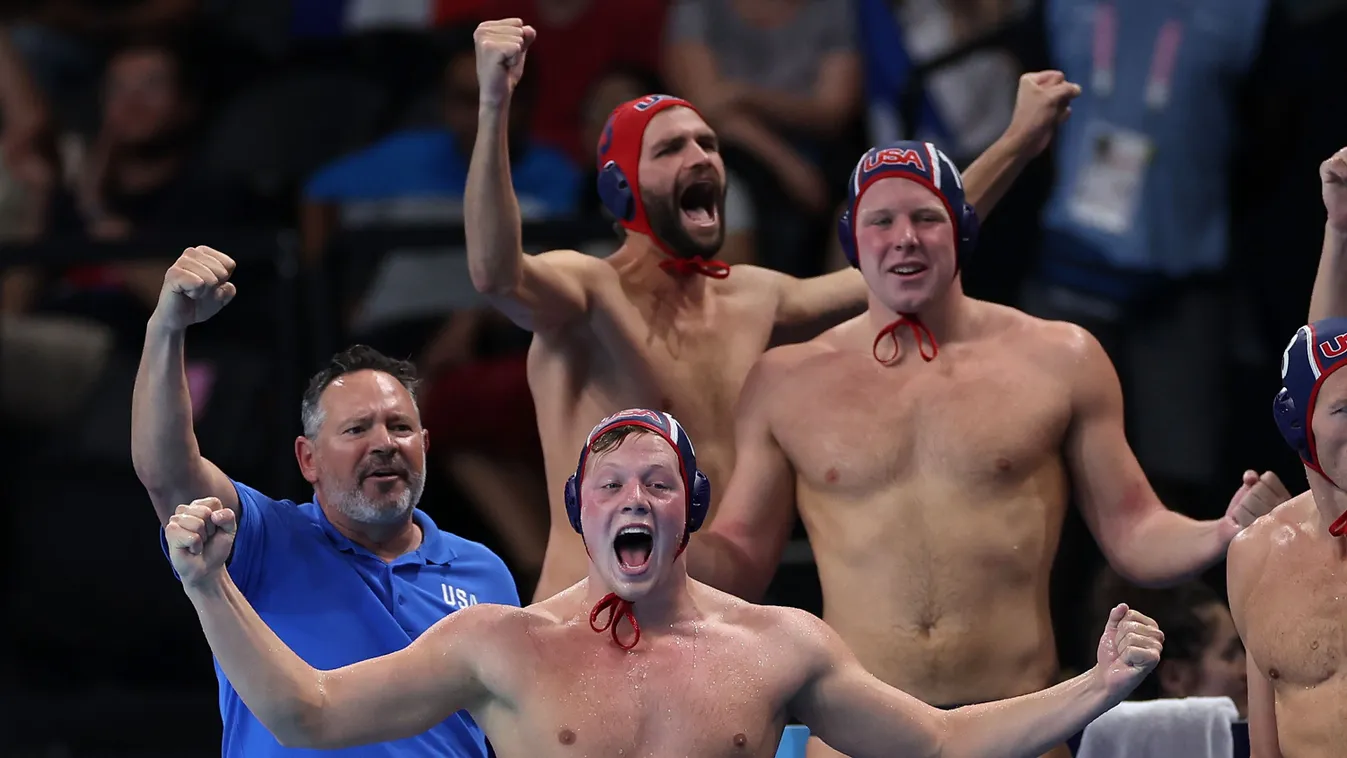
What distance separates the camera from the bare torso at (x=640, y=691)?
3.50 m

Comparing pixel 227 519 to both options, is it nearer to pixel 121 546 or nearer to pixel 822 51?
pixel 121 546

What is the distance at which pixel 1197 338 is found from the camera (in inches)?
249

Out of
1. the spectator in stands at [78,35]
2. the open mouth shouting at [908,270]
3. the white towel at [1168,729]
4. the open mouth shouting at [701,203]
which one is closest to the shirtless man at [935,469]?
the open mouth shouting at [908,270]

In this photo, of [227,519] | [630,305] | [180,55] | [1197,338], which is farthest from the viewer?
[180,55]

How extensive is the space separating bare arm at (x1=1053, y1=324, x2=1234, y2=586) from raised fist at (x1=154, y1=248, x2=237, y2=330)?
1.82 metres

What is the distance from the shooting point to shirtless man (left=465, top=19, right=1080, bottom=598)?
4781 millimetres

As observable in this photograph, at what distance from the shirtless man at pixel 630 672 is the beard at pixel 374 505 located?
2.89 feet

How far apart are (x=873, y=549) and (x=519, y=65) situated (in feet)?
4.31

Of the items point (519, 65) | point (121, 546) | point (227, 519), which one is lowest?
point (121, 546)

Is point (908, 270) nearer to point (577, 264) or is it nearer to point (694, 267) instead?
point (694, 267)

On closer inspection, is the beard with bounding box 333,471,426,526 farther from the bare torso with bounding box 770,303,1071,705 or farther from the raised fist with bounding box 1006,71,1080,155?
the raised fist with bounding box 1006,71,1080,155

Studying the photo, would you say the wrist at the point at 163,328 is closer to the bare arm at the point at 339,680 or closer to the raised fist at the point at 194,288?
the raised fist at the point at 194,288

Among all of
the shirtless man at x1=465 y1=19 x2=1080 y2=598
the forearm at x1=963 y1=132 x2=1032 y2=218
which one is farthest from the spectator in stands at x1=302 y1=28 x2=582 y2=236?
the forearm at x1=963 y1=132 x2=1032 y2=218

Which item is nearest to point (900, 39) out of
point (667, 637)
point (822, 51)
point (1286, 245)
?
point (822, 51)
